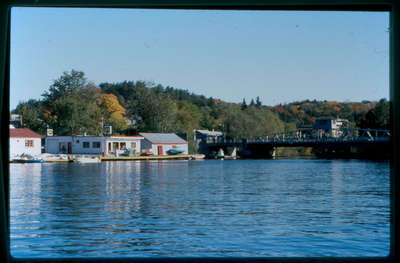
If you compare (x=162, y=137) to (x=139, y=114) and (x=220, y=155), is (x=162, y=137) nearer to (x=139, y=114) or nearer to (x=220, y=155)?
(x=139, y=114)

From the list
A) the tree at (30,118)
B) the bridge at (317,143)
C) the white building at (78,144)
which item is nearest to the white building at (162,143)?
the white building at (78,144)

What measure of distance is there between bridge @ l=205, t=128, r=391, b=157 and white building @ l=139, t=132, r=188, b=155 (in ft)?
19.1

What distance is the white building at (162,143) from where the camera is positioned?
41625mm

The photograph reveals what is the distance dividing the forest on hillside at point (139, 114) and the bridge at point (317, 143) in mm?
1727

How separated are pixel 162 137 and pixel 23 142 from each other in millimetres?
11821

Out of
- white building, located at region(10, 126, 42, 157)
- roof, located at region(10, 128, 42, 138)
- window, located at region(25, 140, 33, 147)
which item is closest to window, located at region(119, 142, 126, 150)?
white building, located at region(10, 126, 42, 157)

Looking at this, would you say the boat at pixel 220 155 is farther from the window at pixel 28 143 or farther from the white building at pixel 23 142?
the window at pixel 28 143

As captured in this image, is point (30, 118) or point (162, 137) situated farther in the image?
A: point (162, 137)

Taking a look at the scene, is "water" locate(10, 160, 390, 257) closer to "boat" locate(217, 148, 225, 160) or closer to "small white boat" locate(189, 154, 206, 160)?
"small white boat" locate(189, 154, 206, 160)

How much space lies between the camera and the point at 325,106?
66000mm

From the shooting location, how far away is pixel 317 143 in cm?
4234

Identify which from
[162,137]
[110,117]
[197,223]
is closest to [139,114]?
[110,117]

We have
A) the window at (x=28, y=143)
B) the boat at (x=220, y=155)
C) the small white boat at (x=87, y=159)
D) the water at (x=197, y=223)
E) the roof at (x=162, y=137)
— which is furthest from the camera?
the boat at (x=220, y=155)

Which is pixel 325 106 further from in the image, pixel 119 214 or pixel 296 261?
pixel 296 261
